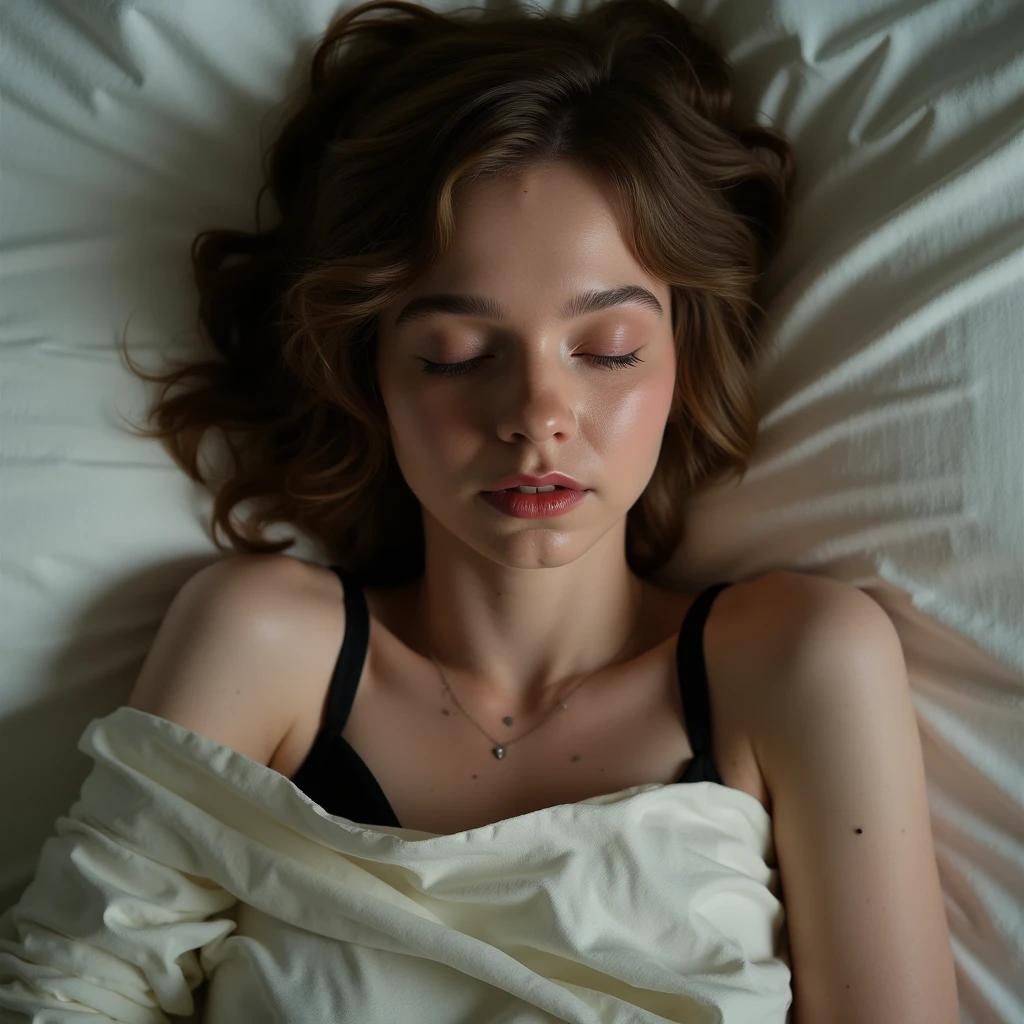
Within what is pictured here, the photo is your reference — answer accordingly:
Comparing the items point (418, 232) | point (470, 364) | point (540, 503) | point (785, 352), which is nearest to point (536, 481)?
point (540, 503)

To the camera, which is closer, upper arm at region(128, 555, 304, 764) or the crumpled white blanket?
the crumpled white blanket

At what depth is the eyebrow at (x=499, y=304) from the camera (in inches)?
45.6

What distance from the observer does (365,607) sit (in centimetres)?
144

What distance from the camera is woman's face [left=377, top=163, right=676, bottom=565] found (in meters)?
1.15

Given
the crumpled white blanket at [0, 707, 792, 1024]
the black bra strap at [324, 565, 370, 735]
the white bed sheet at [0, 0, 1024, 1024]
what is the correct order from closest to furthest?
the crumpled white blanket at [0, 707, 792, 1024], the white bed sheet at [0, 0, 1024, 1024], the black bra strap at [324, 565, 370, 735]

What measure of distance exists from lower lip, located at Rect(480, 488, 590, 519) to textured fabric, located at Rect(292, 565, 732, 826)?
26 centimetres

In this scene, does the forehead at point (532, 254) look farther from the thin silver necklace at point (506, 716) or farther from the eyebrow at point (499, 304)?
the thin silver necklace at point (506, 716)

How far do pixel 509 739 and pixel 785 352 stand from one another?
0.58m

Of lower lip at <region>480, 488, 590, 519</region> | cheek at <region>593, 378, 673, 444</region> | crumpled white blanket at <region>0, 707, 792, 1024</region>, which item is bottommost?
crumpled white blanket at <region>0, 707, 792, 1024</region>

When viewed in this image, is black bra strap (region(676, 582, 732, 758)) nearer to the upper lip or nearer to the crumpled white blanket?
the crumpled white blanket

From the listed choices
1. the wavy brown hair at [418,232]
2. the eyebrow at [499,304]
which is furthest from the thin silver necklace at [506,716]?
the eyebrow at [499,304]

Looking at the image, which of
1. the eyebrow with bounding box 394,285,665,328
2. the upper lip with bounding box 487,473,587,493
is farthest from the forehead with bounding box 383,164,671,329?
the upper lip with bounding box 487,473,587,493

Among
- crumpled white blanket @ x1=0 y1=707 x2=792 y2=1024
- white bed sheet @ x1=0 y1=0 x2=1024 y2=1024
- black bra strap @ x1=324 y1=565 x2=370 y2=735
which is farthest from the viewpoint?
black bra strap @ x1=324 y1=565 x2=370 y2=735

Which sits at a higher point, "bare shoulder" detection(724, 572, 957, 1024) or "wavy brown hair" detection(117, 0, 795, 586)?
"wavy brown hair" detection(117, 0, 795, 586)
